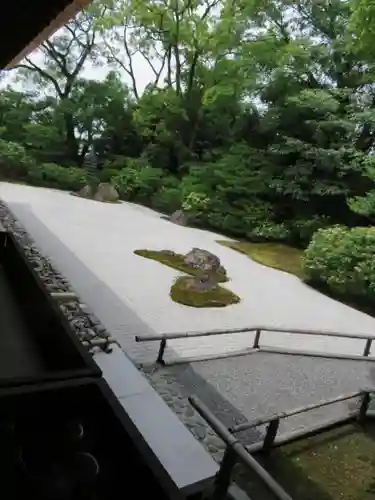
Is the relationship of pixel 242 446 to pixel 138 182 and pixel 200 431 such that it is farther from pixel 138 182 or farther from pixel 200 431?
pixel 138 182

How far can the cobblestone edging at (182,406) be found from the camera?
273 cm

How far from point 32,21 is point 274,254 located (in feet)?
25.6

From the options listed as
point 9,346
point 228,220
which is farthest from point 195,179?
point 9,346

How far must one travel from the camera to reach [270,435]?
2707mm

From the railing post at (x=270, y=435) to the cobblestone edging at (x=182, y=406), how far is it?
0.97ft

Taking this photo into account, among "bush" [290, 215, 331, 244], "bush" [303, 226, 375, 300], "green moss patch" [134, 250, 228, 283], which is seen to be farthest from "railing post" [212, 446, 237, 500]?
"bush" [290, 215, 331, 244]

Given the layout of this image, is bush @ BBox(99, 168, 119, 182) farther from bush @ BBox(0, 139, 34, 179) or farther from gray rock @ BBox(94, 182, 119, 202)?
bush @ BBox(0, 139, 34, 179)

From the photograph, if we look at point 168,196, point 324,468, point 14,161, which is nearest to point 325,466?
point 324,468

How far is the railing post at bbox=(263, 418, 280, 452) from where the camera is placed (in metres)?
2.65

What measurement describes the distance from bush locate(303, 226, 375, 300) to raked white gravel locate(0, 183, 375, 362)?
30cm

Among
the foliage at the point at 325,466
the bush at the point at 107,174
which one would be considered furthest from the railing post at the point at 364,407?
the bush at the point at 107,174

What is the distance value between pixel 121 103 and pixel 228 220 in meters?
7.24

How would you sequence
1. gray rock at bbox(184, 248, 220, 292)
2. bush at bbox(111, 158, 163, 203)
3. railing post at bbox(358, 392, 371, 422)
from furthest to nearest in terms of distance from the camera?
bush at bbox(111, 158, 163, 203)
gray rock at bbox(184, 248, 220, 292)
railing post at bbox(358, 392, 371, 422)

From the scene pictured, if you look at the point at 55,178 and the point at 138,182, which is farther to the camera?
the point at 55,178
